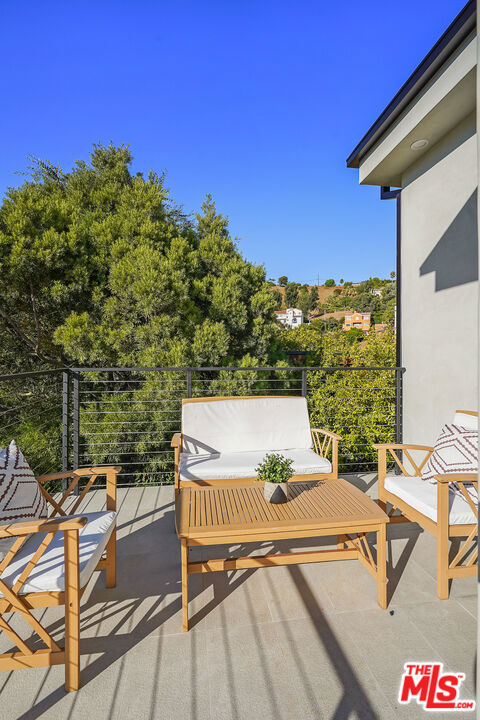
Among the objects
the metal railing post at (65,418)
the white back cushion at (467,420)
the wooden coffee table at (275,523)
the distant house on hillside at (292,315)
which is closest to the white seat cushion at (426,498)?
the wooden coffee table at (275,523)

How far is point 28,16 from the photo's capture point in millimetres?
6031

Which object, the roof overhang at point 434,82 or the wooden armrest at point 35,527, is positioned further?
the roof overhang at point 434,82

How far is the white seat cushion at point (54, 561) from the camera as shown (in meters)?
1.63

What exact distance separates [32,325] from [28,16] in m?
4.73

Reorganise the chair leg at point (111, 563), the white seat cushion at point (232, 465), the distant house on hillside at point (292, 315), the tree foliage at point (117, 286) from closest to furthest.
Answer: the chair leg at point (111, 563)
the white seat cushion at point (232, 465)
the tree foliage at point (117, 286)
the distant house on hillside at point (292, 315)

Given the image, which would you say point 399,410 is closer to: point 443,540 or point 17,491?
point 443,540

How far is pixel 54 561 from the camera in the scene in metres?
1.76

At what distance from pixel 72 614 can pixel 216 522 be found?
727 millimetres

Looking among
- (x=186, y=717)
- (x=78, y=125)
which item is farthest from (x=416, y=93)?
(x=78, y=125)

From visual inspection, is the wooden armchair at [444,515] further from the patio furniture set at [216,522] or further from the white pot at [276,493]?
the white pot at [276,493]

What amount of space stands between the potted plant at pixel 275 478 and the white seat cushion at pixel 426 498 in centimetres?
79

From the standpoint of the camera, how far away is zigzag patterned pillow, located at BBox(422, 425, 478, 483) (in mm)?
2605

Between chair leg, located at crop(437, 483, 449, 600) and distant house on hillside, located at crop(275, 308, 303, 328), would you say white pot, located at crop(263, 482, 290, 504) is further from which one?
distant house on hillside, located at crop(275, 308, 303, 328)

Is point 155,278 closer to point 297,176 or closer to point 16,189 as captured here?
point 16,189
